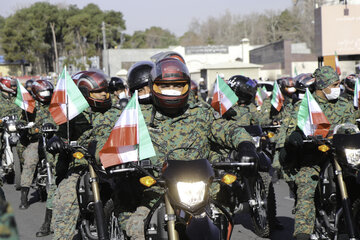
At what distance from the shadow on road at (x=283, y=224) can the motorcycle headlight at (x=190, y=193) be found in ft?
11.7

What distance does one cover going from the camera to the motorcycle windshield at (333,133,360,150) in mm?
4627

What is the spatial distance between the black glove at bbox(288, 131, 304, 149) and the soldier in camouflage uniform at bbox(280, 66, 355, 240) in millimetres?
79

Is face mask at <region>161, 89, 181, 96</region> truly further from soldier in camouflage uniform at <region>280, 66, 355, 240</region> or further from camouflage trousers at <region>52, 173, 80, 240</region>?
camouflage trousers at <region>52, 173, 80, 240</region>

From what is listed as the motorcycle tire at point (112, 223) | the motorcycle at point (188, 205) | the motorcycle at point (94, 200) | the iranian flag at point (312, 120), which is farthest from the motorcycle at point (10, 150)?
the motorcycle at point (188, 205)

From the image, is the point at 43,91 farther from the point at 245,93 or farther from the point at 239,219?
the point at 239,219

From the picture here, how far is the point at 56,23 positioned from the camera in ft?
223

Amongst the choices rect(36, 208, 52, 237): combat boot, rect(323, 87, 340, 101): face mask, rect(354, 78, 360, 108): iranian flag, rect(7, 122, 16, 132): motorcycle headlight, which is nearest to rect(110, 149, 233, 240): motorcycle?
rect(323, 87, 340, 101): face mask

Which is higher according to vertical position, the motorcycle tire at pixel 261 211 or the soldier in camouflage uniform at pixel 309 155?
the soldier in camouflage uniform at pixel 309 155

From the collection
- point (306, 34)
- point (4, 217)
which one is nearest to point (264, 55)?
point (306, 34)

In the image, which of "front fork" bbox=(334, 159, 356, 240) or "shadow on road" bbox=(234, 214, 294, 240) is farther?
"shadow on road" bbox=(234, 214, 294, 240)

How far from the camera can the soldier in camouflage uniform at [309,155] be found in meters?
5.36

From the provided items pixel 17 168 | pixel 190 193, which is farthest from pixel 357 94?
pixel 190 193

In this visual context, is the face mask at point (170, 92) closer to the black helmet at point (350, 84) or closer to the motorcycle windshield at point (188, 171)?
the motorcycle windshield at point (188, 171)

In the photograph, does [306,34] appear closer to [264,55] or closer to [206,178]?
[264,55]
